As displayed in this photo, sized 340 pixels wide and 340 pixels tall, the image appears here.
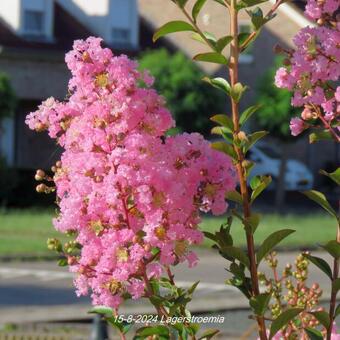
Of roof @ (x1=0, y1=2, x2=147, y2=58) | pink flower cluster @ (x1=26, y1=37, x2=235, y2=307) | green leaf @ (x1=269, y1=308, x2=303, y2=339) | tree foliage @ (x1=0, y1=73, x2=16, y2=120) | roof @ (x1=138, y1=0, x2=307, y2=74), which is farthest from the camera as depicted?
roof @ (x1=138, y1=0, x2=307, y2=74)

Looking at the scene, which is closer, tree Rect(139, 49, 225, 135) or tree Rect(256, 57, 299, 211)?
tree Rect(256, 57, 299, 211)

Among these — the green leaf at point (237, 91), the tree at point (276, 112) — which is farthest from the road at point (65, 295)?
the tree at point (276, 112)

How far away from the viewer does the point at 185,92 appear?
37.9 m

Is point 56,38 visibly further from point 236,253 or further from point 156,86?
point 236,253

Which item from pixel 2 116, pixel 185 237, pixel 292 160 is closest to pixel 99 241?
pixel 185 237

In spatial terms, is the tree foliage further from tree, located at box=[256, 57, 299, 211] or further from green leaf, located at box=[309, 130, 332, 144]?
green leaf, located at box=[309, 130, 332, 144]

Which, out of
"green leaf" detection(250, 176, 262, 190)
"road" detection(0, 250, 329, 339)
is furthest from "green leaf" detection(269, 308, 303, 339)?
"road" detection(0, 250, 329, 339)

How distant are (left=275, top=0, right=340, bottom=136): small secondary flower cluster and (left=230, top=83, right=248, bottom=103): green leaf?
0.17m

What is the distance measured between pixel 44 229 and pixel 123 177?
2395cm

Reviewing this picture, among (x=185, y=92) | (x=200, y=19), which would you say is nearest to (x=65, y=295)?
(x=185, y=92)

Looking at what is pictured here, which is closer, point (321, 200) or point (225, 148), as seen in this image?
point (225, 148)

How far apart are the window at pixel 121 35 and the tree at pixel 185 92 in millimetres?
3357

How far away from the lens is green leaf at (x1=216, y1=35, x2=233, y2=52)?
9.02 feet

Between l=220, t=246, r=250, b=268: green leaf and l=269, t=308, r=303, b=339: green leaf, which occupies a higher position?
l=220, t=246, r=250, b=268: green leaf
